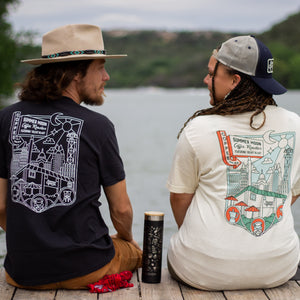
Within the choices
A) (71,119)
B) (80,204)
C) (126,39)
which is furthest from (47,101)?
(126,39)

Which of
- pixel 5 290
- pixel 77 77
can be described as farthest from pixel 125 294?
pixel 77 77

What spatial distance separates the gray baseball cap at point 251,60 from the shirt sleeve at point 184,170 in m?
0.37

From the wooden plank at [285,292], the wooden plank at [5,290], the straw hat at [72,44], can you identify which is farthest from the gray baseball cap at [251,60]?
the wooden plank at [5,290]

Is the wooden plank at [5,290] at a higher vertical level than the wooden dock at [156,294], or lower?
lower

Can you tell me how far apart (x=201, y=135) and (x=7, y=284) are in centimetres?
107

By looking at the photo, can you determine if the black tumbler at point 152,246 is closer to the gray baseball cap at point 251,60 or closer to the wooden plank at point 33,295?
the wooden plank at point 33,295

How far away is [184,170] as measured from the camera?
250 cm

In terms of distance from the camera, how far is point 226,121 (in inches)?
96.7

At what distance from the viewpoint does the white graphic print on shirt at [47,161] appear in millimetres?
2350

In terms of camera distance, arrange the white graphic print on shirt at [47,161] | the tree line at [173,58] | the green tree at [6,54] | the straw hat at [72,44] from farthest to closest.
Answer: the tree line at [173,58], the green tree at [6,54], the straw hat at [72,44], the white graphic print on shirt at [47,161]

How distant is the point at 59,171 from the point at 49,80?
15.5 inches

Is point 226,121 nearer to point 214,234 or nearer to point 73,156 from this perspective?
point 214,234

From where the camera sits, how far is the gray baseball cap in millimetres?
2473

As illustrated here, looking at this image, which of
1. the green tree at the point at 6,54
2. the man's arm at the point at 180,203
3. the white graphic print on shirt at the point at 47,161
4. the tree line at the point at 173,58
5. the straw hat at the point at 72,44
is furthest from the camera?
the tree line at the point at 173,58
